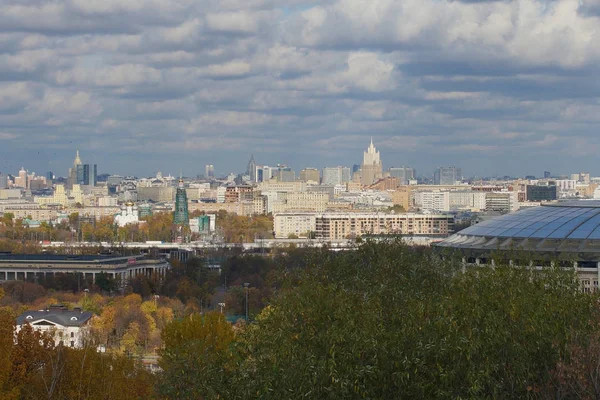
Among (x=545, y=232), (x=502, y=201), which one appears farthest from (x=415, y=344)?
(x=502, y=201)

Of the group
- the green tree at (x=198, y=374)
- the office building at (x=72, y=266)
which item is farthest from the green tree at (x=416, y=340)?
the office building at (x=72, y=266)

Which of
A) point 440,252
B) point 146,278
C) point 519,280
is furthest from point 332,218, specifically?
point 519,280

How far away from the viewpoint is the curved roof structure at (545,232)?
1359 inches

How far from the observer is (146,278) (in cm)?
7894

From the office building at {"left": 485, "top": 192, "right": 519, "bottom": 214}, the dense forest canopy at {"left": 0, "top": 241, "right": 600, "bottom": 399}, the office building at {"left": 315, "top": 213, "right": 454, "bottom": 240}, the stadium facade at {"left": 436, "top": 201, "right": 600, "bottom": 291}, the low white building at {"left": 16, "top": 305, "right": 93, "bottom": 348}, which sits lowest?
the low white building at {"left": 16, "top": 305, "right": 93, "bottom": 348}

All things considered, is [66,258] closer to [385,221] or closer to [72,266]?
[72,266]

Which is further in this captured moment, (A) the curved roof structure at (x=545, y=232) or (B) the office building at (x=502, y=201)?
(B) the office building at (x=502, y=201)

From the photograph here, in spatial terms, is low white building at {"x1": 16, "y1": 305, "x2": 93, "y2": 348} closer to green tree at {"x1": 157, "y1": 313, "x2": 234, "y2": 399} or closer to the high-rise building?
green tree at {"x1": 157, "y1": 313, "x2": 234, "y2": 399}

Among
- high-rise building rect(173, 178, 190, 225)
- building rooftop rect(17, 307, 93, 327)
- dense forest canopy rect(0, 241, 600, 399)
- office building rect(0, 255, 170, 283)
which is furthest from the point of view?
high-rise building rect(173, 178, 190, 225)

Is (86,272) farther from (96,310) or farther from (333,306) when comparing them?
(333,306)

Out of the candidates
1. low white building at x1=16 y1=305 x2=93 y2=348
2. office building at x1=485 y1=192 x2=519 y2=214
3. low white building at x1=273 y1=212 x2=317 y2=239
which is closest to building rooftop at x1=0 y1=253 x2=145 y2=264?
low white building at x1=16 y1=305 x2=93 y2=348

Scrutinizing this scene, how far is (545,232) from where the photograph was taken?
1403 inches

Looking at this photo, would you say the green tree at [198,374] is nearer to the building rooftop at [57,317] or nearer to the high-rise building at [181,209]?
the building rooftop at [57,317]

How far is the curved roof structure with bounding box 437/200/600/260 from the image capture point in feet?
113
